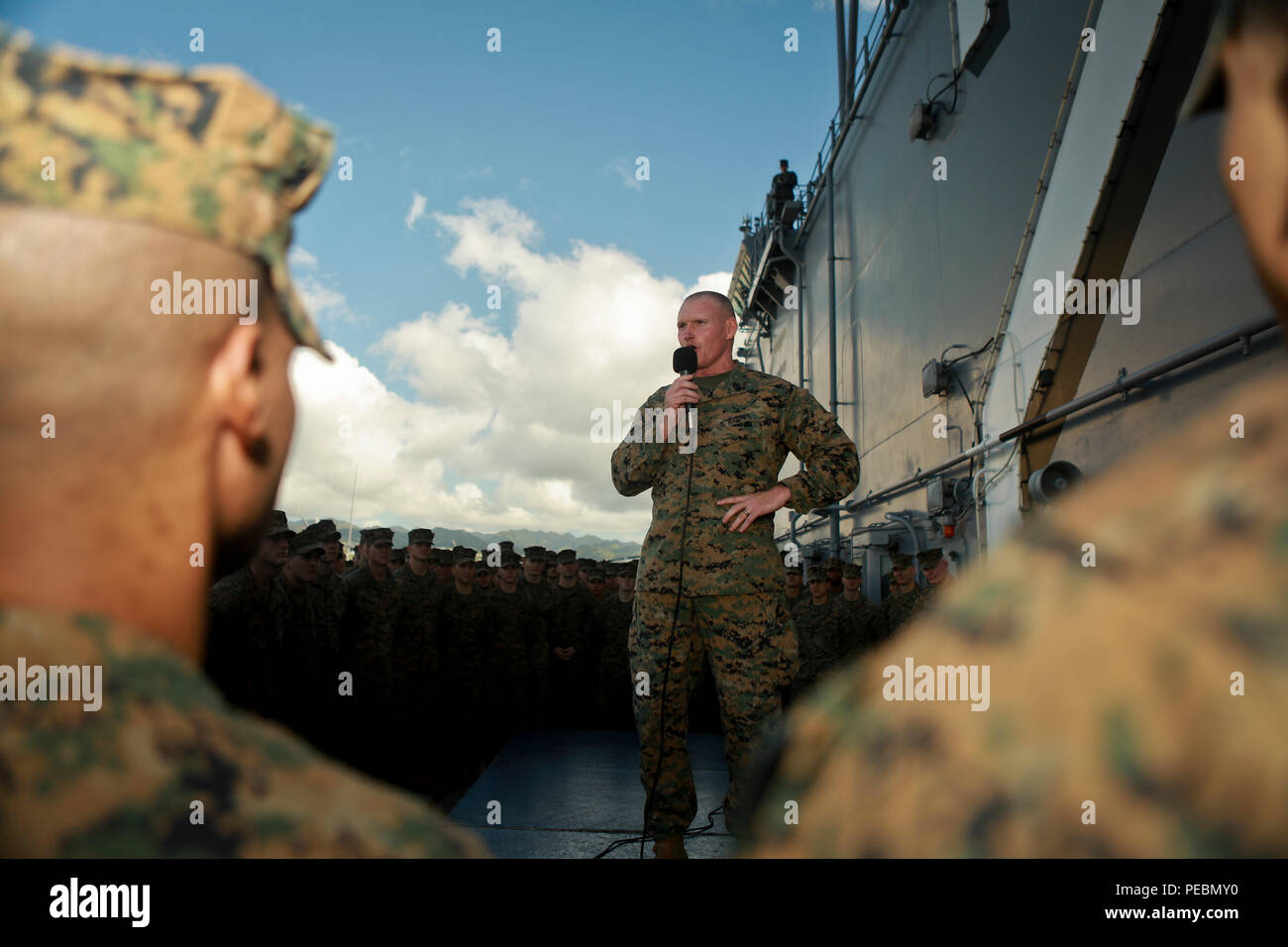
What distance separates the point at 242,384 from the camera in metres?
0.58

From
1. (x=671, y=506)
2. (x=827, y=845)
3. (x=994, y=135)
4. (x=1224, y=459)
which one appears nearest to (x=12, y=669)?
(x=827, y=845)

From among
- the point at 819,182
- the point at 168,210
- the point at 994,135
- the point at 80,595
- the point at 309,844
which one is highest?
the point at 819,182

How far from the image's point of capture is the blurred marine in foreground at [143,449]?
0.41 meters

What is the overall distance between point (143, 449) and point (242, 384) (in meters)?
0.09

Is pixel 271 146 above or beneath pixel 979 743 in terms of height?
above

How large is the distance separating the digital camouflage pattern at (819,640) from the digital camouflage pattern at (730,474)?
4.70 metres

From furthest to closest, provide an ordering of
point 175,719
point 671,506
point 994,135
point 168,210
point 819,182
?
point 819,182 < point 994,135 < point 671,506 < point 168,210 < point 175,719

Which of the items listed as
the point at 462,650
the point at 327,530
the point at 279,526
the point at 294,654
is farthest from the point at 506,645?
the point at 279,526

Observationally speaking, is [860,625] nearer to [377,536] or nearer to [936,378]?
[936,378]

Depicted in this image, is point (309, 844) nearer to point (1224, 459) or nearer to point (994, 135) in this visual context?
point (1224, 459)

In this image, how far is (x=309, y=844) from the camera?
42 centimetres

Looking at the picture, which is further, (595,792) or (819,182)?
(819,182)

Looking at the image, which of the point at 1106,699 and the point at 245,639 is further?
the point at 245,639

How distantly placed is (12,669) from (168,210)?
1.08ft
